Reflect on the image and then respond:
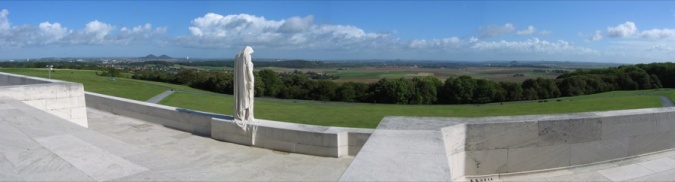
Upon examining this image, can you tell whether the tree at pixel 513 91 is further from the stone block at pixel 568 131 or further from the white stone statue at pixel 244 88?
the white stone statue at pixel 244 88

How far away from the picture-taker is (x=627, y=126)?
7.08 metres

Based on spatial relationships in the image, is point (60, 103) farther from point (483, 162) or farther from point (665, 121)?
point (665, 121)

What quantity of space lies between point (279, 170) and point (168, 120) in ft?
18.1

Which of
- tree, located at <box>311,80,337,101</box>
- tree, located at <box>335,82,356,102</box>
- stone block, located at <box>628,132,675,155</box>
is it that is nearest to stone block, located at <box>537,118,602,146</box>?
stone block, located at <box>628,132,675,155</box>

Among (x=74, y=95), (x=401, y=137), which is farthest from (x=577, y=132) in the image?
(x=74, y=95)

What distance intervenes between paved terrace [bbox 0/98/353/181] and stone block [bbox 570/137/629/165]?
13.3 ft

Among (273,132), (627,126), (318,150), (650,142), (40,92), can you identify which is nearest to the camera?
(627,126)

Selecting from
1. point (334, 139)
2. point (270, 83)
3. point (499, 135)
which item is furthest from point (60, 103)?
point (270, 83)

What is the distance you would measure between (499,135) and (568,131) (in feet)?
4.32

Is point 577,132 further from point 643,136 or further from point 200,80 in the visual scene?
point 200,80

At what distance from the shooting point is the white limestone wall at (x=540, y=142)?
6.38 metres

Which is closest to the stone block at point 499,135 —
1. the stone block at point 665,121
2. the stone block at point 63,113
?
the stone block at point 665,121

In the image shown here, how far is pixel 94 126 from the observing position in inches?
436

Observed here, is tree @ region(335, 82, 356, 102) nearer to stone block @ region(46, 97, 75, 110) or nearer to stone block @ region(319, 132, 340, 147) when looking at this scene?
stone block @ region(46, 97, 75, 110)
